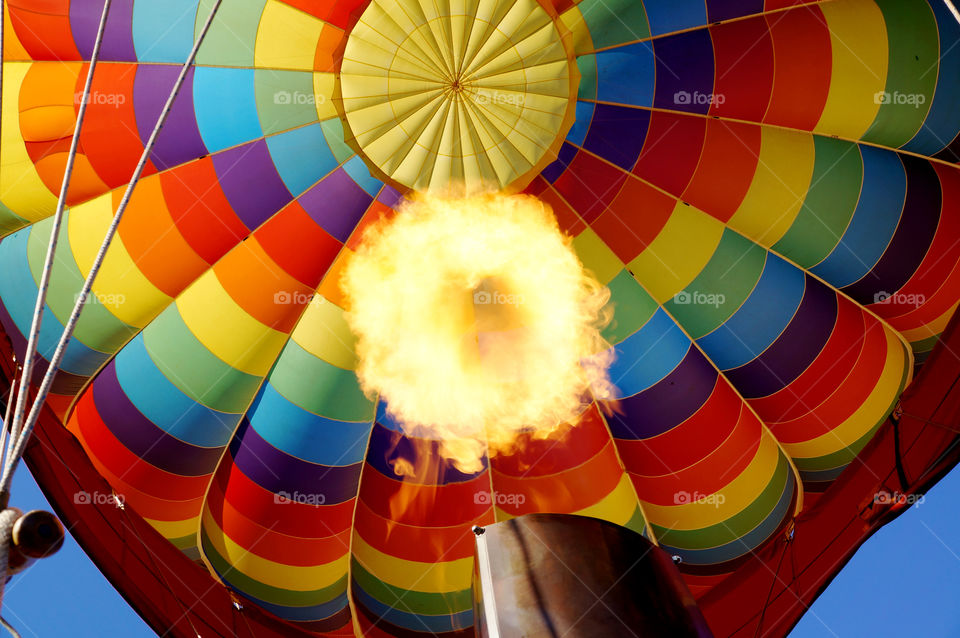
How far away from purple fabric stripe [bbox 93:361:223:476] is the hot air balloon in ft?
0.07

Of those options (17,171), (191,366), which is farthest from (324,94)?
(17,171)

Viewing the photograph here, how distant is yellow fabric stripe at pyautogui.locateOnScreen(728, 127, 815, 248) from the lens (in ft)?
19.8

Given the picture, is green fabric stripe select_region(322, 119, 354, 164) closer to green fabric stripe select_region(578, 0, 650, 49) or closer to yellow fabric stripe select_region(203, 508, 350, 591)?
green fabric stripe select_region(578, 0, 650, 49)

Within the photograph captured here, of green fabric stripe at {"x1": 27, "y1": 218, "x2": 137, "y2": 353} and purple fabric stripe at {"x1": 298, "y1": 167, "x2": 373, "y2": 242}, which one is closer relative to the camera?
purple fabric stripe at {"x1": 298, "y1": 167, "x2": 373, "y2": 242}

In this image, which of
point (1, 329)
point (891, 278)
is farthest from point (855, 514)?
point (1, 329)

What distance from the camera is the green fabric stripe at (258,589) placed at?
20.9 feet

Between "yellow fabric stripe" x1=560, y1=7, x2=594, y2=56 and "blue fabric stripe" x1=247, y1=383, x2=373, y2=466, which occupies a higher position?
"yellow fabric stripe" x1=560, y1=7, x2=594, y2=56

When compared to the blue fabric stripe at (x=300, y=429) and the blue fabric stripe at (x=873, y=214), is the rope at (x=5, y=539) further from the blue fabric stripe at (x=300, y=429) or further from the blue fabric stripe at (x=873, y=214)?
the blue fabric stripe at (x=873, y=214)

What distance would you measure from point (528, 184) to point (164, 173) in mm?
2915

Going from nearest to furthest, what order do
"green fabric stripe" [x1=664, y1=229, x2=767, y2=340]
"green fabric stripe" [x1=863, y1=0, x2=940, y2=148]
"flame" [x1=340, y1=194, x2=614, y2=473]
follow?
"green fabric stripe" [x1=863, y1=0, x2=940, y2=148] → "flame" [x1=340, y1=194, x2=614, y2=473] → "green fabric stripe" [x1=664, y1=229, x2=767, y2=340]

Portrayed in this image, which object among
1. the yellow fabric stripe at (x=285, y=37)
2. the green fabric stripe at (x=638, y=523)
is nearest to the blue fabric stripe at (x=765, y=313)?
the green fabric stripe at (x=638, y=523)

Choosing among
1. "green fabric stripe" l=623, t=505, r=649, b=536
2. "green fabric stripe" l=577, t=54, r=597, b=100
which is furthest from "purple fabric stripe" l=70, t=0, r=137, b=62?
"green fabric stripe" l=623, t=505, r=649, b=536

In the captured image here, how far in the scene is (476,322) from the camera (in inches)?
243

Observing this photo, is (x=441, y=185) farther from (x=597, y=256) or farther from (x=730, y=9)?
(x=730, y=9)
